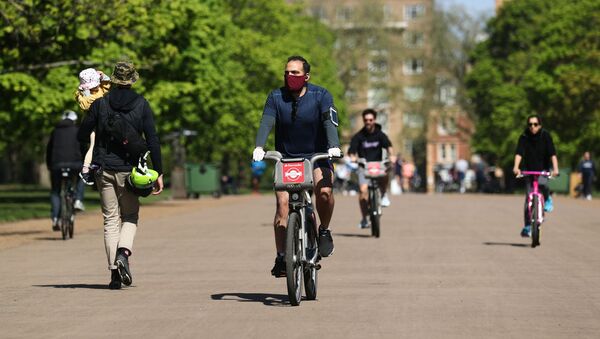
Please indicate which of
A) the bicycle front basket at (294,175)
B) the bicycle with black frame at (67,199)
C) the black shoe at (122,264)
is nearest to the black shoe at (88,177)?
the black shoe at (122,264)

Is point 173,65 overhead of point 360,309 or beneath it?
overhead

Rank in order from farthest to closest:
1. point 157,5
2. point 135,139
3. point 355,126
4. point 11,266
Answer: point 355,126, point 157,5, point 11,266, point 135,139

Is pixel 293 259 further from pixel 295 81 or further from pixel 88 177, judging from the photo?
pixel 88 177

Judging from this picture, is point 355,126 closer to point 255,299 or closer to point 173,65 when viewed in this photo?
point 173,65

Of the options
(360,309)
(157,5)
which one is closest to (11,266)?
(360,309)

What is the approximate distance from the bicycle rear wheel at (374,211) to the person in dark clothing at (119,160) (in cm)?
869

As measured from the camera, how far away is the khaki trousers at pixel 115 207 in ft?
40.9

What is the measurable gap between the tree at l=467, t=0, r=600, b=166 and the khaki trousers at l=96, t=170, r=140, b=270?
51.9m

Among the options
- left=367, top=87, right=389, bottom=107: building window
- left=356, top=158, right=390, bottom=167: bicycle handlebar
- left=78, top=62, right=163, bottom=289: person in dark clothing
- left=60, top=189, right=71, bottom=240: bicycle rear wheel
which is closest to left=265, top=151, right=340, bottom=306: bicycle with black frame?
left=78, top=62, right=163, bottom=289: person in dark clothing

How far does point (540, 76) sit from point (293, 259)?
2391 inches

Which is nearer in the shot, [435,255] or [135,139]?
[135,139]

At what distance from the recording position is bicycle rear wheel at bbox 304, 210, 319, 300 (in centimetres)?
1115

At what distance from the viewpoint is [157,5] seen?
29078 mm

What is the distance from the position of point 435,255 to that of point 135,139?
549 centimetres
